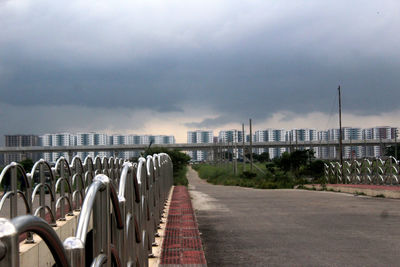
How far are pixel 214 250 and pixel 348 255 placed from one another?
1951 millimetres

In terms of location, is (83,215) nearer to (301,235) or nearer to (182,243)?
(182,243)

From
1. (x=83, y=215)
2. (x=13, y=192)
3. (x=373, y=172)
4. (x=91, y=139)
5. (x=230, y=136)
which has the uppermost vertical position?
(x=230, y=136)

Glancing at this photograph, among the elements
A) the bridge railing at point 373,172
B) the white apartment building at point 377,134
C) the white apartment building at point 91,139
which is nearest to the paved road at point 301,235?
the bridge railing at point 373,172

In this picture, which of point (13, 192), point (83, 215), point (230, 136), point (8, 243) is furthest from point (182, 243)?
point (230, 136)

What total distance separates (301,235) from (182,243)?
2626 mm

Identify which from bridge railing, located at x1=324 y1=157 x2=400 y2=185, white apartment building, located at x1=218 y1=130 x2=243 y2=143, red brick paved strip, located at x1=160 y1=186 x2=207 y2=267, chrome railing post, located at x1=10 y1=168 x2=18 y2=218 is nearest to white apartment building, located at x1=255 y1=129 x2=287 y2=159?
white apartment building, located at x1=218 y1=130 x2=243 y2=143

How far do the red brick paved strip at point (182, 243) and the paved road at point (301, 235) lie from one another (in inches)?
10.6

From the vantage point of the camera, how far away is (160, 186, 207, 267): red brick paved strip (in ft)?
19.8

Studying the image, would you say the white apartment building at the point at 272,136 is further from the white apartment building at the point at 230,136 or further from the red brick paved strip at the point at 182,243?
the red brick paved strip at the point at 182,243

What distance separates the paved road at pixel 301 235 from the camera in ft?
22.5

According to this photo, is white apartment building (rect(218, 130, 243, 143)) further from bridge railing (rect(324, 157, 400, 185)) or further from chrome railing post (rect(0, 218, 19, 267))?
chrome railing post (rect(0, 218, 19, 267))

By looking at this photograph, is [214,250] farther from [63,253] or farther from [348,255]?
[63,253]

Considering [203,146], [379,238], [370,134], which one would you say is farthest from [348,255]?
[370,134]

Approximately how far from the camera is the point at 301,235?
884 centimetres
